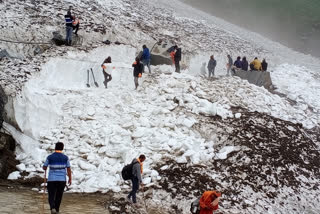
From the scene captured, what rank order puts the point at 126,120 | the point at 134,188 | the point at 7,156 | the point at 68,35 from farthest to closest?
the point at 68,35 < the point at 126,120 < the point at 7,156 < the point at 134,188

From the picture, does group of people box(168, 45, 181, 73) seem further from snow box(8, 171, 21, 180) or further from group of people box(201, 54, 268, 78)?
snow box(8, 171, 21, 180)

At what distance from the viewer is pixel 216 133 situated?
34.7 ft

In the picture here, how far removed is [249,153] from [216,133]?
137 centimetres

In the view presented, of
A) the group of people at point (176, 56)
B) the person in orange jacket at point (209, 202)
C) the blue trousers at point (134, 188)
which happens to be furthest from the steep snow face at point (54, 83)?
the person in orange jacket at point (209, 202)

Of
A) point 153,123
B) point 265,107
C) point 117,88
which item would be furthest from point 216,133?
point 117,88

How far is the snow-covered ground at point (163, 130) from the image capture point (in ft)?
27.7

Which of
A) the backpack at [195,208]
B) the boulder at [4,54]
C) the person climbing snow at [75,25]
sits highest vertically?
the person climbing snow at [75,25]

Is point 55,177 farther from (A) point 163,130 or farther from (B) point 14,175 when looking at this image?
(A) point 163,130

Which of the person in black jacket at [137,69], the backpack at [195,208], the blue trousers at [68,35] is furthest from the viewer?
the blue trousers at [68,35]

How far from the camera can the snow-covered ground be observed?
8430 mm

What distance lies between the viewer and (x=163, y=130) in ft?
33.9

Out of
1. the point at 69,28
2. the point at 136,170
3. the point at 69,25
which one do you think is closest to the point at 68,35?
the point at 69,28

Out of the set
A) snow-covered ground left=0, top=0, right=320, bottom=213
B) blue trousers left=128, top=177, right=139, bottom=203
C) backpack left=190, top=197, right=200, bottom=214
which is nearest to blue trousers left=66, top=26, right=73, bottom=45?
snow-covered ground left=0, top=0, right=320, bottom=213

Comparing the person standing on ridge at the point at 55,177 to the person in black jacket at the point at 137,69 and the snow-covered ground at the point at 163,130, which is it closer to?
the snow-covered ground at the point at 163,130
